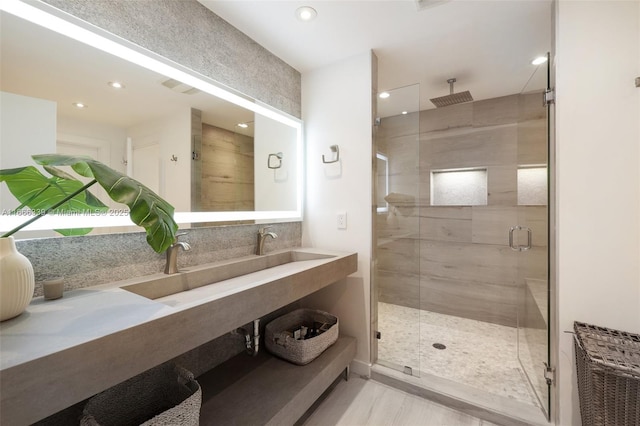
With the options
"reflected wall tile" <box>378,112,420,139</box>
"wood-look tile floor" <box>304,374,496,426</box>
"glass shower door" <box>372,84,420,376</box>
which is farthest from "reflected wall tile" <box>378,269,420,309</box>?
"reflected wall tile" <box>378,112,420,139</box>

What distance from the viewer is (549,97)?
1556 mm

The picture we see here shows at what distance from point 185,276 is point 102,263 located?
35cm

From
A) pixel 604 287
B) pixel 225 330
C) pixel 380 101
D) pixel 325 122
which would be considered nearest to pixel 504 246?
pixel 604 287

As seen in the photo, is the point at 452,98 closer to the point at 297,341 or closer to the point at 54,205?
the point at 297,341

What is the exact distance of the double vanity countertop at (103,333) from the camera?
0.58m

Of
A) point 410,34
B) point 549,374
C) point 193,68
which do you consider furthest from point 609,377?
point 193,68

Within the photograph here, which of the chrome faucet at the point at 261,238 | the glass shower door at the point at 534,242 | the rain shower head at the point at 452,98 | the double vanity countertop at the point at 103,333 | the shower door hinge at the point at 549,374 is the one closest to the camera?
the double vanity countertop at the point at 103,333

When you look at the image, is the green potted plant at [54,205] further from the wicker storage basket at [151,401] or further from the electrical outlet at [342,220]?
the electrical outlet at [342,220]

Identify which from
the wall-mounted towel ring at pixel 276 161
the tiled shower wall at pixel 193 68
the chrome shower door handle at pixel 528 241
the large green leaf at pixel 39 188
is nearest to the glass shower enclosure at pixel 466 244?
the chrome shower door handle at pixel 528 241

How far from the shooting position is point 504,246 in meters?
2.82

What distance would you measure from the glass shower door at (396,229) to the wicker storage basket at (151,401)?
1.40 m

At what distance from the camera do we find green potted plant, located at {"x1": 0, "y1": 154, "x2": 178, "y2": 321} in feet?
2.54

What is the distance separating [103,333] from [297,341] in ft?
3.87

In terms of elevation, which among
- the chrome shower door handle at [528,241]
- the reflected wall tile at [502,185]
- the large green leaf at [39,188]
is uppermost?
the reflected wall tile at [502,185]
